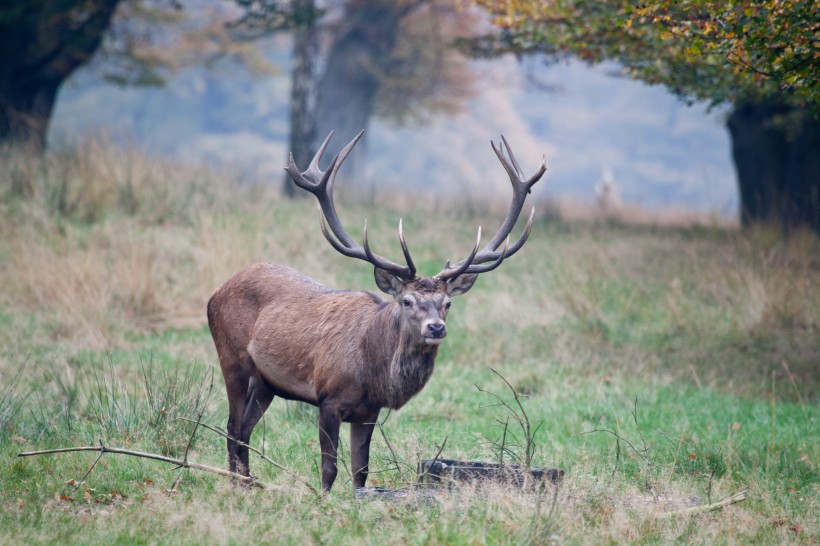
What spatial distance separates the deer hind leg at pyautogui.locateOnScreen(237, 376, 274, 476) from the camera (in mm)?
6809

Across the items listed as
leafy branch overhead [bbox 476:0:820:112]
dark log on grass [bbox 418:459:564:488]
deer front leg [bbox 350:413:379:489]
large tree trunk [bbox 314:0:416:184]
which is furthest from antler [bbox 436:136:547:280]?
large tree trunk [bbox 314:0:416:184]

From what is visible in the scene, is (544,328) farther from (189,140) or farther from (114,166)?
(189,140)

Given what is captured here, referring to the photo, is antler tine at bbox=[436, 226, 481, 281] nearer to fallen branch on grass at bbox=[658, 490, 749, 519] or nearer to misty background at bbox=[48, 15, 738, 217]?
fallen branch on grass at bbox=[658, 490, 749, 519]

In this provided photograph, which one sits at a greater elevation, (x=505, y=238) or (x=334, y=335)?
(x=505, y=238)

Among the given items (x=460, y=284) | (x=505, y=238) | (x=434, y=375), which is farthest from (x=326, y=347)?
(x=434, y=375)

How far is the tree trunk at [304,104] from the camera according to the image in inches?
731

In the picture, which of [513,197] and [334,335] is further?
[513,197]

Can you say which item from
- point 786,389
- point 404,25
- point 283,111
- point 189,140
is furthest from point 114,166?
point 283,111

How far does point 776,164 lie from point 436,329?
12875mm

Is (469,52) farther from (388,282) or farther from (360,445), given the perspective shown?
(360,445)

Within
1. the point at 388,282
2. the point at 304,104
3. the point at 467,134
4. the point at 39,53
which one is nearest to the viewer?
the point at 388,282

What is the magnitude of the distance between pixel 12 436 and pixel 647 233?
1227 centimetres

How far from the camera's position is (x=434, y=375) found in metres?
10.2

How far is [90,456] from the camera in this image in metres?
6.77
